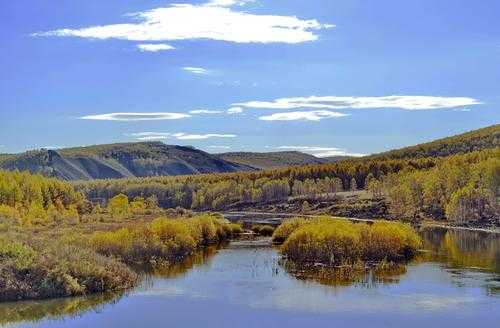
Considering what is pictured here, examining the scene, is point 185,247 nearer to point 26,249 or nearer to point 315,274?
point 315,274

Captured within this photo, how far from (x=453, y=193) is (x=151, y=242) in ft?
268

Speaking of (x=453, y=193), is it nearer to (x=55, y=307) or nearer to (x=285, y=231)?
(x=285, y=231)

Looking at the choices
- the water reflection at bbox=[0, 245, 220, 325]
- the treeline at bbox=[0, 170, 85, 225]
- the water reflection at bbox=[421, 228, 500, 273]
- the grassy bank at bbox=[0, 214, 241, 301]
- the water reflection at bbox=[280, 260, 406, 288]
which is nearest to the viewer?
the water reflection at bbox=[0, 245, 220, 325]

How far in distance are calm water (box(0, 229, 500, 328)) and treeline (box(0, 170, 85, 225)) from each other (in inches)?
1493

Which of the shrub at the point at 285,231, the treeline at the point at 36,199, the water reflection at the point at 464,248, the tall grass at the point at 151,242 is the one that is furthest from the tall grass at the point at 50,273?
the treeline at the point at 36,199

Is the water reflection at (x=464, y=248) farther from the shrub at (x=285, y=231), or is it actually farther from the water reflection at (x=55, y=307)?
the water reflection at (x=55, y=307)

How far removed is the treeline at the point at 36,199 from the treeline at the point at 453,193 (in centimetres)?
5916

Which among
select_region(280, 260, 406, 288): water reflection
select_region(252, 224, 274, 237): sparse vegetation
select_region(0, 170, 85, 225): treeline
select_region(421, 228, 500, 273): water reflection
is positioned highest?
select_region(0, 170, 85, 225): treeline

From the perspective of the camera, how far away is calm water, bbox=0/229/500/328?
37750 mm

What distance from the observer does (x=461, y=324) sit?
3719 centimetres

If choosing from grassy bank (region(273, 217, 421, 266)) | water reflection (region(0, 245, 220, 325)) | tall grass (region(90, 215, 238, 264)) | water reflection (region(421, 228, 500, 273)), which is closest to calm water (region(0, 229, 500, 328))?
water reflection (region(0, 245, 220, 325))

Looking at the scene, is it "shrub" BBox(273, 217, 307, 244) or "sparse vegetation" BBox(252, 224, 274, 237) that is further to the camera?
"sparse vegetation" BBox(252, 224, 274, 237)

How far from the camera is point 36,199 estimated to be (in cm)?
10681

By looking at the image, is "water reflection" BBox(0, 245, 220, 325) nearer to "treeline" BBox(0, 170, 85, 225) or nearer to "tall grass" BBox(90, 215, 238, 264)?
"tall grass" BBox(90, 215, 238, 264)
